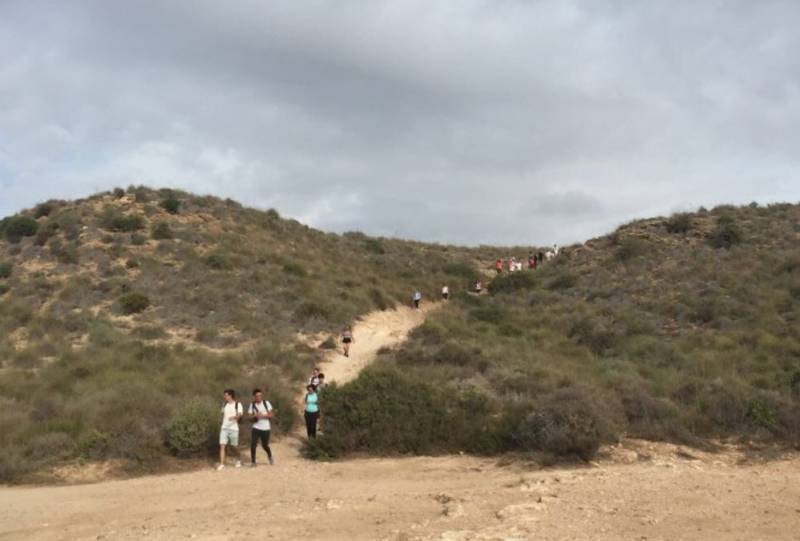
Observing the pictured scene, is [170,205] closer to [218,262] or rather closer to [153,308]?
[218,262]

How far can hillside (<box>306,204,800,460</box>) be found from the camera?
1231cm

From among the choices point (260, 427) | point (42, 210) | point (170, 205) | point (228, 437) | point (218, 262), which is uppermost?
point (42, 210)

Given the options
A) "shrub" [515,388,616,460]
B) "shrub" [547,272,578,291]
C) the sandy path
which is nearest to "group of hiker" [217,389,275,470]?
"shrub" [515,388,616,460]

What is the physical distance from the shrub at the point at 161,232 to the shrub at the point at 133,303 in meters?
8.12

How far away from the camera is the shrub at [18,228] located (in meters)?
34.4

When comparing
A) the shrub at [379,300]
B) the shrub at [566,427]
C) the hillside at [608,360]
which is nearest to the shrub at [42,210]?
the shrub at [379,300]

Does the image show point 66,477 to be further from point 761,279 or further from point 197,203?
point 197,203

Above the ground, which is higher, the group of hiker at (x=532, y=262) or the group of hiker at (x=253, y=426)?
the group of hiker at (x=532, y=262)

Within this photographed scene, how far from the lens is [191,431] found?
1282 centimetres

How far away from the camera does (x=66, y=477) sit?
38.5 ft

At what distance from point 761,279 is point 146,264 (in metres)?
27.4

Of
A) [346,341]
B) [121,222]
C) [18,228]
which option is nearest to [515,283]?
[346,341]

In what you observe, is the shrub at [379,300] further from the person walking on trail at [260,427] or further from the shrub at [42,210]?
the shrub at [42,210]

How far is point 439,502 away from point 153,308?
67.2 feet
